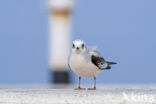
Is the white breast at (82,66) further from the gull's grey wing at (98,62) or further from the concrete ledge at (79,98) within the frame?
the concrete ledge at (79,98)

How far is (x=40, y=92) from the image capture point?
378 cm

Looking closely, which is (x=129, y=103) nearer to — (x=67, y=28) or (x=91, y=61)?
(x=91, y=61)

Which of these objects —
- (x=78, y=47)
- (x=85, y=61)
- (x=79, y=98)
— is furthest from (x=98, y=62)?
(x=79, y=98)

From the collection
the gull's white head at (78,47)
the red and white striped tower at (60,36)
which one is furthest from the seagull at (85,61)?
the red and white striped tower at (60,36)

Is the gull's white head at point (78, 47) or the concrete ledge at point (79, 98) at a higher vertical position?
the gull's white head at point (78, 47)

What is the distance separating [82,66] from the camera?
4141mm

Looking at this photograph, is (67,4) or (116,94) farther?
(67,4)

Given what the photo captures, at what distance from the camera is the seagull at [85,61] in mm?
4098

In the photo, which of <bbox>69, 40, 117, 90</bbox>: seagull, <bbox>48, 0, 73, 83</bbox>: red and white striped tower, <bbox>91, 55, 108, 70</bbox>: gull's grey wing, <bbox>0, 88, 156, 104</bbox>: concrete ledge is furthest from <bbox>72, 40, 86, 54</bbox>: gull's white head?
<bbox>48, 0, 73, 83</bbox>: red and white striped tower

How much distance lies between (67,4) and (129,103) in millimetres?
18053

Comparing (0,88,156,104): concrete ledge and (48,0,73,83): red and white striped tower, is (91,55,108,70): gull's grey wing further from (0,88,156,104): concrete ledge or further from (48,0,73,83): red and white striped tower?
(48,0,73,83): red and white striped tower

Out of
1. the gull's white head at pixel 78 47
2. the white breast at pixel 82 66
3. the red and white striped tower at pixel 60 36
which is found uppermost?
→ the red and white striped tower at pixel 60 36

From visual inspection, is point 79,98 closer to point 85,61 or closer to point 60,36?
point 85,61

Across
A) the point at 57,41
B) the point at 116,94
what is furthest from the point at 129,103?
the point at 57,41
